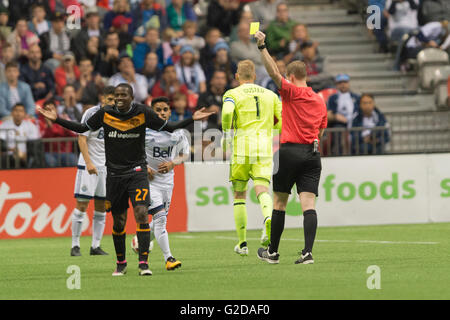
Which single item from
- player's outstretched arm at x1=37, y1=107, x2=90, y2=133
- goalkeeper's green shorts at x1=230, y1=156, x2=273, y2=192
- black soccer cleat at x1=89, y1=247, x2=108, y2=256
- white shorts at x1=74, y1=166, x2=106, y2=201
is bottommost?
black soccer cleat at x1=89, y1=247, x2=108, y2=256

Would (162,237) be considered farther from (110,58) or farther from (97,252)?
(110,58)

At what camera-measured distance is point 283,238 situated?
17.5 metres

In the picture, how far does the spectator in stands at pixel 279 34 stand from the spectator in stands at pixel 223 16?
114 cm

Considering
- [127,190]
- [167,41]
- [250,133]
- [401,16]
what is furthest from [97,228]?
[401,16]

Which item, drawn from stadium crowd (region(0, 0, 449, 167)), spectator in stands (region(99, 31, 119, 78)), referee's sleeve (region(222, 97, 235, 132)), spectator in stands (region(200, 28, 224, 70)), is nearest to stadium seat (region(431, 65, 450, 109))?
stadium crowd (region(0, 0, 449, 167))

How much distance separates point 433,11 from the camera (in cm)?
2555

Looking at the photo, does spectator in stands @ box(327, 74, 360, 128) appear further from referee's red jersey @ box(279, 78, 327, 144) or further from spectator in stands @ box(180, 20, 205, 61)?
referee's red jersey @ box(279, 78, 327, 144)

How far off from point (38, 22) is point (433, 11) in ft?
30.4

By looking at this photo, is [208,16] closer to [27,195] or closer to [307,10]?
[307,10]

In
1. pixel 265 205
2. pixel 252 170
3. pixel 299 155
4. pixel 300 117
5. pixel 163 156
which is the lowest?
pixel 265 205

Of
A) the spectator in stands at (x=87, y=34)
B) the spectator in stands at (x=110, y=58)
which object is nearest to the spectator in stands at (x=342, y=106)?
the spectator in stands at (x=110, y=58)

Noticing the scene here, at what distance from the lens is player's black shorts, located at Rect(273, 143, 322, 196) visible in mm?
12422

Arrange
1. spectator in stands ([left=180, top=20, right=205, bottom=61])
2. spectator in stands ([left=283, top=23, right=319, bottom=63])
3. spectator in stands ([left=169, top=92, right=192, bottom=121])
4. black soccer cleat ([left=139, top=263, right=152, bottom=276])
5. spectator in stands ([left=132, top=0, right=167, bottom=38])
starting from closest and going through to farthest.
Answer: black soccer cleat ([left=139, top=263, right=152, bottom=276]) < spectator in stands ([left=169, top=92, right=192, bottom=121]) < spectator in stands ([left=180, top=20, right=205, bottom=61]) < spectator in stands ([left=283, top=23, right=319, bottom=63]) < spectator in stands ([left=132, top=0, right=167, bottom=38])

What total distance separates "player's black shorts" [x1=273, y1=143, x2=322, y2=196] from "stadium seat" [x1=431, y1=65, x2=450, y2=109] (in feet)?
38.6
